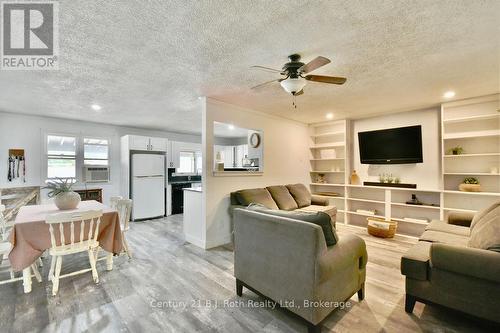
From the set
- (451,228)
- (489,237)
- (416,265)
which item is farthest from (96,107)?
(451,228)

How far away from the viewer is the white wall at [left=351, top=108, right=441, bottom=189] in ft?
14.3

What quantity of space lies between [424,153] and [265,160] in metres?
3.12

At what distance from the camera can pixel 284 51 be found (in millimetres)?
2230

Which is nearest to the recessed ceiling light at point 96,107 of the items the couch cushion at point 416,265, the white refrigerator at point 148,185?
the white refrigerator at point 148,185

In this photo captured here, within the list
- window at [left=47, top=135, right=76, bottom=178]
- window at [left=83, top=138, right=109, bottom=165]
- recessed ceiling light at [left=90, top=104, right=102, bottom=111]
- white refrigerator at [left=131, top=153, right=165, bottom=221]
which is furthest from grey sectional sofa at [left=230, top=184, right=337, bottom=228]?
window at [left=47, top=135, right=76, bottom=178]

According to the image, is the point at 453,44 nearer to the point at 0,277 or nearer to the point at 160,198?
the point at 0,277

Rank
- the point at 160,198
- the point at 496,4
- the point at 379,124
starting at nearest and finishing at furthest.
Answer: the point at 496,4, the point at 379,124, the point at 160,198

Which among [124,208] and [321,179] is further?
[321,179]

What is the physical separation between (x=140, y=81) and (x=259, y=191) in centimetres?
253

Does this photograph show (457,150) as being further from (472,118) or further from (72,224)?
(72,224)

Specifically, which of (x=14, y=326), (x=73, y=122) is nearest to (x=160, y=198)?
(x=73, y=122)

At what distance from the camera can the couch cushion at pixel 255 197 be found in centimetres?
387

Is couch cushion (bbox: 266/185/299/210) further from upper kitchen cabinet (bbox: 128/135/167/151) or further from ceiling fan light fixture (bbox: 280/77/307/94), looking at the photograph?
upper kitchen cabinet (bbox: 128/135/167/151)

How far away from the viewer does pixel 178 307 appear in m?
2.16
